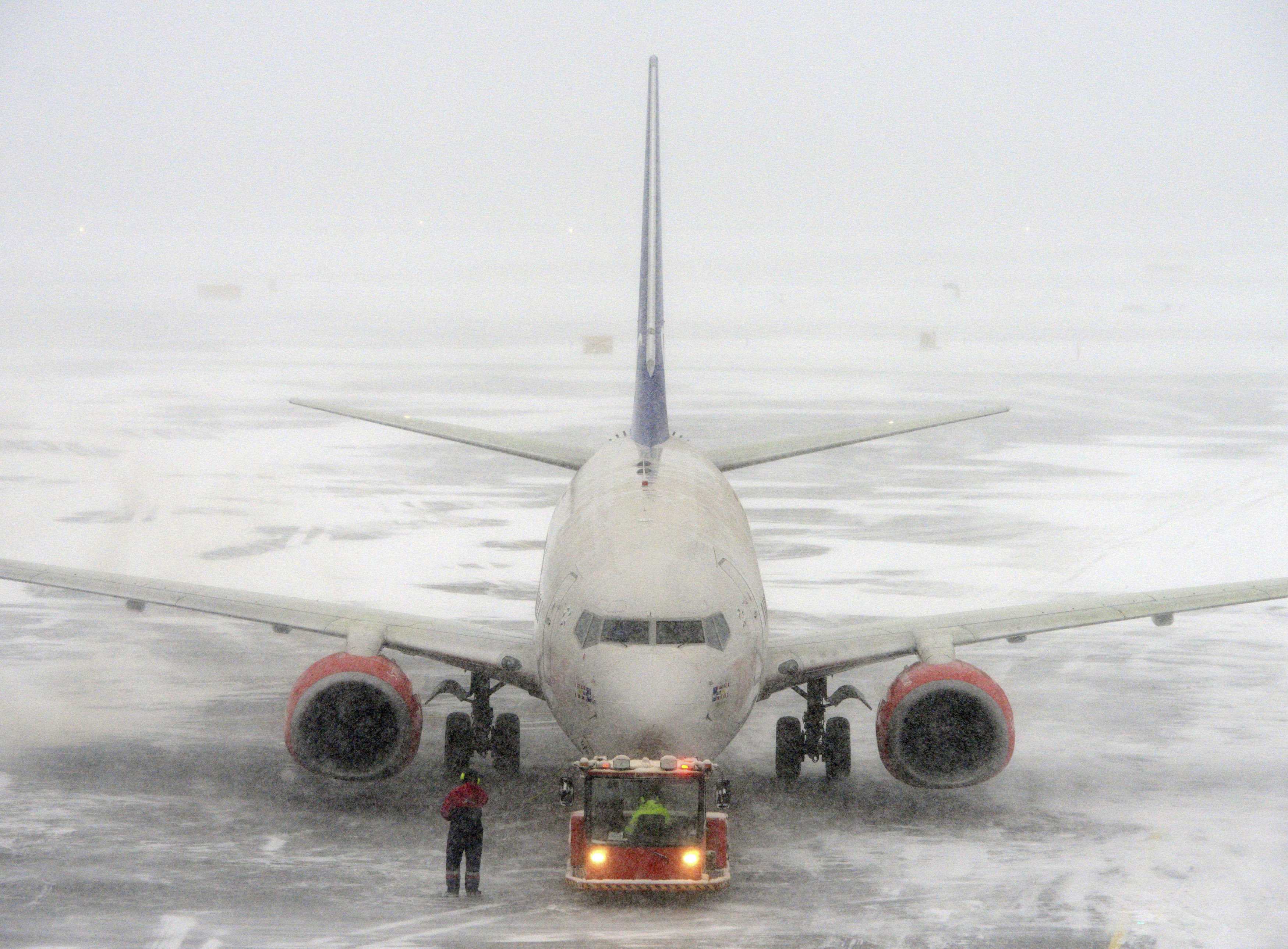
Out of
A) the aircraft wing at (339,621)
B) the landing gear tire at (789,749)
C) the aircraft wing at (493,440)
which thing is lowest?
the landing gear tire at (789,749)

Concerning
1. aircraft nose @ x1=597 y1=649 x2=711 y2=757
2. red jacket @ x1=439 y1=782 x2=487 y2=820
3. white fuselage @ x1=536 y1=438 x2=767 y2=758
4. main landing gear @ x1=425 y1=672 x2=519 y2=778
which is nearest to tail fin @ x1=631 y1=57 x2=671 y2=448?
white fuselage @ x1=536 y1=438 x2=767 y2=758

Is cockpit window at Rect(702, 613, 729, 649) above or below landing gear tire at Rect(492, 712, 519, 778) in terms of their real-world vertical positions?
above

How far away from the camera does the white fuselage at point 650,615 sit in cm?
2228

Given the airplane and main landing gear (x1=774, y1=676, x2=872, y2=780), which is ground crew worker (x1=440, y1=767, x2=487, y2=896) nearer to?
the airplane

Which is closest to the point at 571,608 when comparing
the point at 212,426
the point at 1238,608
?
the point at 1238,608

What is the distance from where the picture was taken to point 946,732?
2516 centimetres

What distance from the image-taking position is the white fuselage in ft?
73.1

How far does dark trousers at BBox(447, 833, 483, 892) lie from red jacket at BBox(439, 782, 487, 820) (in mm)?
285

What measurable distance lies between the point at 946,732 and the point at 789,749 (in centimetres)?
282

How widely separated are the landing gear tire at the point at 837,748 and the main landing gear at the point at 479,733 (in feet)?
14.7

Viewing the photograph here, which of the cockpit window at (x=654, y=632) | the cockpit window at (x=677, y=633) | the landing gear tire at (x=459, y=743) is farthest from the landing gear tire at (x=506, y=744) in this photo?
the cockpit window at (x=677, y=633)

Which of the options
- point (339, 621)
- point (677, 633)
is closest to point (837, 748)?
point (677, 633)

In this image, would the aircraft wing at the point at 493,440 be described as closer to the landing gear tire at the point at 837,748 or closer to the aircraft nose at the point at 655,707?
the landing gear tire at the point at 837,748

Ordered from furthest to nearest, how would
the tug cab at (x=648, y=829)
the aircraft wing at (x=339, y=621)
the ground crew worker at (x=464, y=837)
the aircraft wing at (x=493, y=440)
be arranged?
the aircraft wing at (x=493, y=440), the aircraft wing at (x=339, y=621), the ground crew worker at (x=464, y=837), the tug cab at (x=648, y=829)
